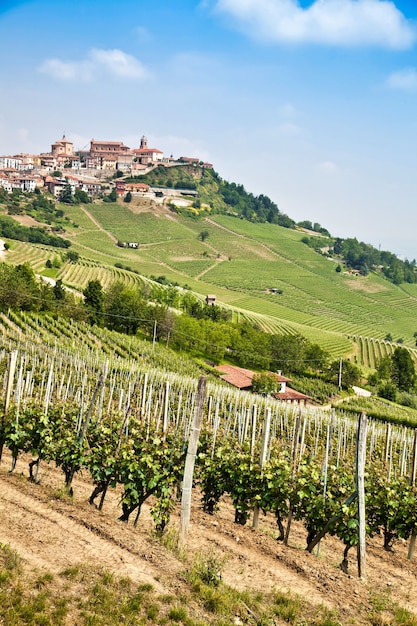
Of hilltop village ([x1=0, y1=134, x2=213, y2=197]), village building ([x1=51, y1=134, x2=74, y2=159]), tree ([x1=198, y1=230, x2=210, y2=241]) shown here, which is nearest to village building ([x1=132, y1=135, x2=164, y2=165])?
hilltop village ([x1=0, y1=134, x2=213, y2=197])

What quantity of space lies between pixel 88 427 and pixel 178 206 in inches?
5738

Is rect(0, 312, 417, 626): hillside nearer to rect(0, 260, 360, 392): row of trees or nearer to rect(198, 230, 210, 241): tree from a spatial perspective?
rect(0, 260, 360, 392): row of trees

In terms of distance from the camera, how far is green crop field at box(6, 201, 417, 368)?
7938 centimetres

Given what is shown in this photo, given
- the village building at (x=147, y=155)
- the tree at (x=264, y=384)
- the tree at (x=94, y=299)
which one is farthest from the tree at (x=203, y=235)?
the tree at (x=264, y=384)

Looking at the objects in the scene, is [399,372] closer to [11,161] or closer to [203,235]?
[203,235]

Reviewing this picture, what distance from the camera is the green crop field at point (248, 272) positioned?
260 feet

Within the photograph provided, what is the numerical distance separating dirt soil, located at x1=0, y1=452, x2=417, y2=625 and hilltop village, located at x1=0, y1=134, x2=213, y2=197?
150m

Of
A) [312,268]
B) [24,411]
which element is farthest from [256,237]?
[24,411]

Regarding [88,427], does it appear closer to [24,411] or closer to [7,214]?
[24,411]

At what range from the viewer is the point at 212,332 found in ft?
173

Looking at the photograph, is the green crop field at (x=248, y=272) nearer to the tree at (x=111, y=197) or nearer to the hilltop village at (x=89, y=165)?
the tree at (x=111, y=197)

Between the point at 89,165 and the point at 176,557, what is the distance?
590ft

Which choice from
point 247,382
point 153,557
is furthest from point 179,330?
point 153,557

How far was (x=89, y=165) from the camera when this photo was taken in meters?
178
